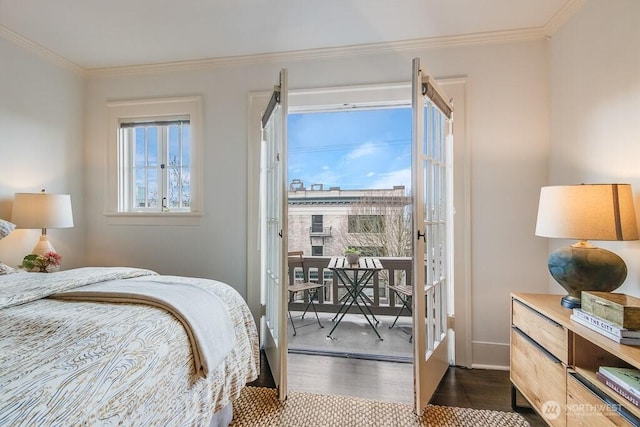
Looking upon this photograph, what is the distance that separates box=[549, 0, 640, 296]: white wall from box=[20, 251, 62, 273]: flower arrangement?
3.66 meters

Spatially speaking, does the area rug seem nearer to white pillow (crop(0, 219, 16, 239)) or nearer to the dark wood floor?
the dark wood floor

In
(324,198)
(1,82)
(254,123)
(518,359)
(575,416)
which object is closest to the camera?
(575,416)

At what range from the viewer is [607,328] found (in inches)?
48.6

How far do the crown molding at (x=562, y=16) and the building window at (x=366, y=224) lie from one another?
2.84 meters

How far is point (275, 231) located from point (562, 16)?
2.44 m

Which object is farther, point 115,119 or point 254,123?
point 115,119

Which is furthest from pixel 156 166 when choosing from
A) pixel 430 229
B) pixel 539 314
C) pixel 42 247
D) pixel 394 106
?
pixel 539 314

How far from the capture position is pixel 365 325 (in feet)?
11.1

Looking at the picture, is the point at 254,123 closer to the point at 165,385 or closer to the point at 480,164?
the point at 480,164

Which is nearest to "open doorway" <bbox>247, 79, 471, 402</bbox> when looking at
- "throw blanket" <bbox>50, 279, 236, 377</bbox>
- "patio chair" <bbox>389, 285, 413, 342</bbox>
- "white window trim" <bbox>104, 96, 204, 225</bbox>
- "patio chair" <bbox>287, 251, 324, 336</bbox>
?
"white window trim" <bbox>104, 96, 204, 225</bbox>

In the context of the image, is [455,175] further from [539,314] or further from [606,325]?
[606,325]

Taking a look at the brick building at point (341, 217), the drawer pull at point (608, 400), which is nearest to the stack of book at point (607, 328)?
the drawer pull at point (608, 400)

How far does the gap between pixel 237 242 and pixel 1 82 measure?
2.11 meters

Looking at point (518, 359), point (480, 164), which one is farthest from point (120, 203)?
point (518, 359)
